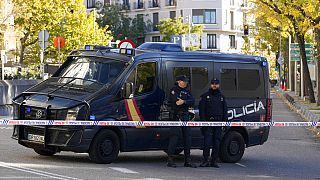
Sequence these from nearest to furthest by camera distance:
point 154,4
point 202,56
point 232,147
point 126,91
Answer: point 126,91 < point 202,56 < point 232,147 < point 154,4

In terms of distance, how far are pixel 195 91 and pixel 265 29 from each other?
54614 mm

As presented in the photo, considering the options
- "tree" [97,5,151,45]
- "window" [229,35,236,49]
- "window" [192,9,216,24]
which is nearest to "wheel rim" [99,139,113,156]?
"tree" [97,5,151,45]

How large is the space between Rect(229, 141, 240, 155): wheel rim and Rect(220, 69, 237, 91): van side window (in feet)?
3.65

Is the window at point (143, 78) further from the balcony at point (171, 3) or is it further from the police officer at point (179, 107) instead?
the balcony at point (171, 3)

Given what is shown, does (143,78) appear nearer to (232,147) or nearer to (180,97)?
(180,97)

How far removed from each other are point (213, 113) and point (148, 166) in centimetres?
157

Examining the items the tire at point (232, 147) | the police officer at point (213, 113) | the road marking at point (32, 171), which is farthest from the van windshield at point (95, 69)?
the tire at point (232, 147)

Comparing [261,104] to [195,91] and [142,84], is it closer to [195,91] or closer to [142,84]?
[195,91]

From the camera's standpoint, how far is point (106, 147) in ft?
47.3

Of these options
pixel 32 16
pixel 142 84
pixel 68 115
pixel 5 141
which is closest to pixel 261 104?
pixel 142 84

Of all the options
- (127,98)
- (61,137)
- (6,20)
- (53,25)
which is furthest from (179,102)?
(53,25)

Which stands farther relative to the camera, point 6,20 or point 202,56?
point 6,20

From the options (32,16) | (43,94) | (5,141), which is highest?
(32,16)

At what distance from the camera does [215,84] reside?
14742 millimetres
